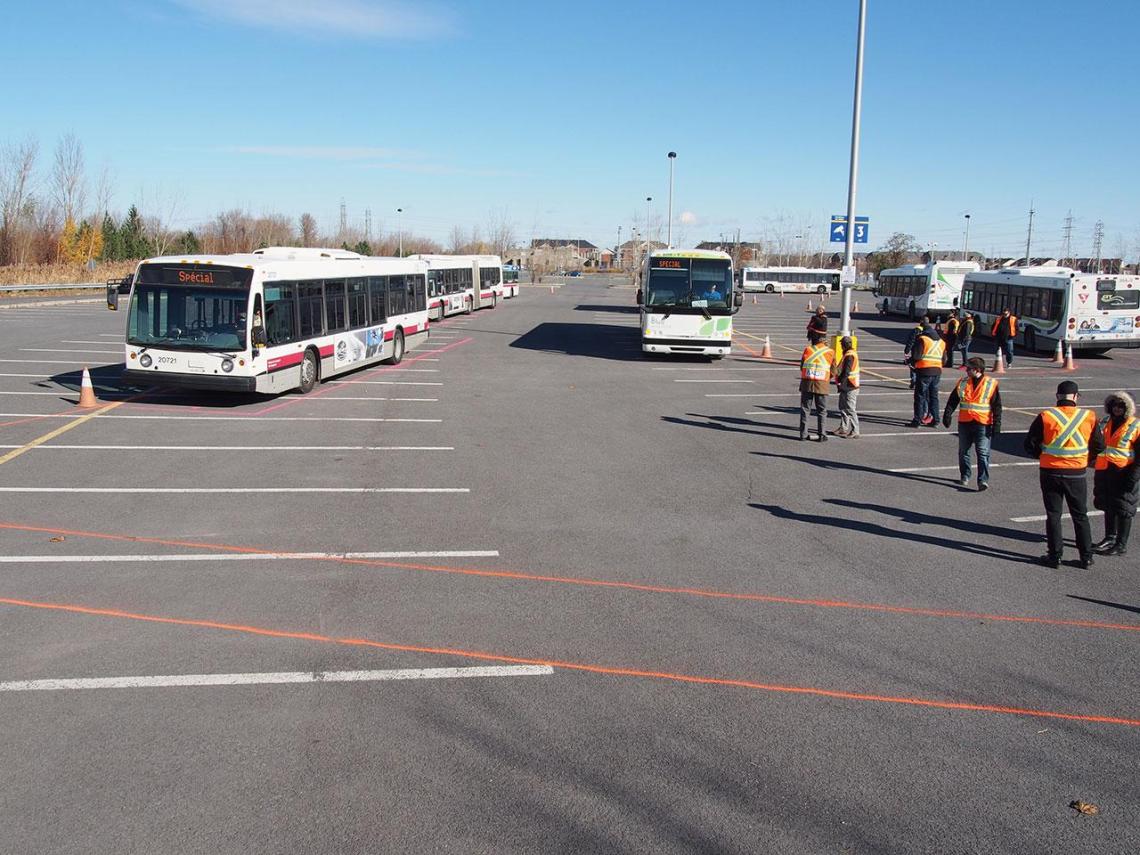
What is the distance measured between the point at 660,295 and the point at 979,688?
20821mm

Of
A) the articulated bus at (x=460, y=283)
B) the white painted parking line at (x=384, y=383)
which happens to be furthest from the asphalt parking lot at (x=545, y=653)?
the articulated bus at (x=460, y=283)

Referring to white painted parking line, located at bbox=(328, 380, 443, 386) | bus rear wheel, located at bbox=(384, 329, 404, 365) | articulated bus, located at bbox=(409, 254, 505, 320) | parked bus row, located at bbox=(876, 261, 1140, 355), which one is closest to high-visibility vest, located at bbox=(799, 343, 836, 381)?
white painted parking line, located at bbox=(328, 380, 443, 386)

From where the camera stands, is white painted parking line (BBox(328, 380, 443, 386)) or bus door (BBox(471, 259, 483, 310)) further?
bus door (BBox(471, 259, 483, 310))

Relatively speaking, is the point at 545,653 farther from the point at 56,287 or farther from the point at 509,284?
the point at 509,284

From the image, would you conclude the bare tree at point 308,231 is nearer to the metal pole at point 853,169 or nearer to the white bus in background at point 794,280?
the white bus in background at point 794,280

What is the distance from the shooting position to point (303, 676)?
623 centimetres

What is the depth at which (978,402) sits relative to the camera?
1186 cm

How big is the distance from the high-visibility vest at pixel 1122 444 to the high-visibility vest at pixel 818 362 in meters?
6.19

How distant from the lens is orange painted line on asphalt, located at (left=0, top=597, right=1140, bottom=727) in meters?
5.93

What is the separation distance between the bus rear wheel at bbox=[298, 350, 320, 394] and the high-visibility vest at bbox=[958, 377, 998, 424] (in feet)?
41.3

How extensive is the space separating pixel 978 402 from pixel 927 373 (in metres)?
5.09

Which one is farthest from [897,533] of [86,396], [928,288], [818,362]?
[928,288]

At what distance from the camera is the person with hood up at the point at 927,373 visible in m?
16.6

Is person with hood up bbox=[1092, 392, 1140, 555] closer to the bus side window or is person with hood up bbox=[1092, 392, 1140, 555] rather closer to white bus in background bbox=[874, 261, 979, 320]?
the bus side window
